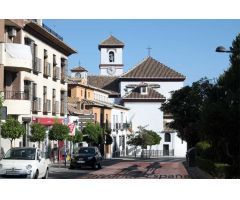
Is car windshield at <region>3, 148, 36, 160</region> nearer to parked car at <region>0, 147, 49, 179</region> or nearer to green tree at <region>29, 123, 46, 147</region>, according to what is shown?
parked car at <region>0, 147, 49, 179</region>

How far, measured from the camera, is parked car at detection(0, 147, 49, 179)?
57.2 feet

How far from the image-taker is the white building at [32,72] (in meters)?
27.1

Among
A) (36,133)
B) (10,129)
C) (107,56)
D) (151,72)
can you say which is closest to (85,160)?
(36,133)

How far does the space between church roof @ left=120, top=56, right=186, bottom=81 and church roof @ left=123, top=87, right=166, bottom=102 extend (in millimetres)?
1665

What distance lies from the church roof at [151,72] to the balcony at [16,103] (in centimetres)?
3901

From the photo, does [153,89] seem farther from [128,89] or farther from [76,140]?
[76,140]

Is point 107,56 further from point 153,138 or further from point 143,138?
point 143,138

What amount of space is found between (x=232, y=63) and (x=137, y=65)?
5017 centimetres

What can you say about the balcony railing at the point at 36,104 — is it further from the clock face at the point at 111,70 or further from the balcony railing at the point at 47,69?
the clock face at the point at 111,70

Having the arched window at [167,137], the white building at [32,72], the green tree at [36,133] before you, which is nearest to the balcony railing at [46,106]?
the white building at [32,72]

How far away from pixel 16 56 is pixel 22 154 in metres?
9.57

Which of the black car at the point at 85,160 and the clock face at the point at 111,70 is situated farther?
the clock face at the point at 111,70
